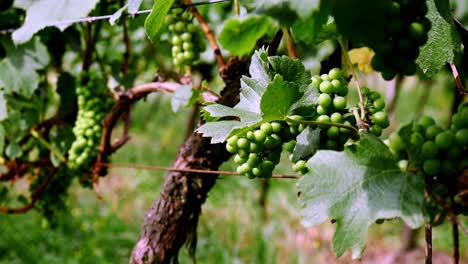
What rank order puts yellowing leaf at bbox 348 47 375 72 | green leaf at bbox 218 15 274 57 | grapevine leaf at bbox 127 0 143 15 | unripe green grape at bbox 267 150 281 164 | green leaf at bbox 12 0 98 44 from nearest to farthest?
green leaf at bbox 218 15 274 57, unripe green grape at bbox 267 150 281 164, grapevine leaf at bbox 127 0 143 15, green leaf at bbox 12 0 98 44, yellowing leaf at bbox 348 47 375 72

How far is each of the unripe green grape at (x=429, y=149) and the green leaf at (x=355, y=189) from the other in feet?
0.12

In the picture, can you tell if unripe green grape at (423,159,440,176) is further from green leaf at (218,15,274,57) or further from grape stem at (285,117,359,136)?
green leaf at (218,15,274,57)

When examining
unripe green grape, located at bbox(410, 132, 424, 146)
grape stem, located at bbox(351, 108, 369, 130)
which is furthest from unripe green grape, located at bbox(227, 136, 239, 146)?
unripe green grape, located at bbox(410, 132, 424, 146)

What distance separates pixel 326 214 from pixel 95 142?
1.12 metres

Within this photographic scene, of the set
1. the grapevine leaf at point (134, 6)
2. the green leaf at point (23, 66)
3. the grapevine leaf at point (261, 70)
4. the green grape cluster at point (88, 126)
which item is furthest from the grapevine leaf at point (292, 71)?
the green leaf at point (23, 66)

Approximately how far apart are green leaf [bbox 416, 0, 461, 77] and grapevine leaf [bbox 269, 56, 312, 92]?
0.35m

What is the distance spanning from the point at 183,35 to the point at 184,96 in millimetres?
206

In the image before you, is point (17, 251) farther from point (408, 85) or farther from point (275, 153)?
point (408, 85)

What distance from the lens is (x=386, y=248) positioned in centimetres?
372

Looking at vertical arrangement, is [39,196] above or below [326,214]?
below

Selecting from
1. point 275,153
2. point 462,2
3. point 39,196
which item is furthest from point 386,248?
point 275,153

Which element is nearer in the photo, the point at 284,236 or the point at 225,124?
the point at 225,124

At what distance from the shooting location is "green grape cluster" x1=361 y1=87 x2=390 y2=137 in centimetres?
82

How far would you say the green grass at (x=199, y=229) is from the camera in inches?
117
